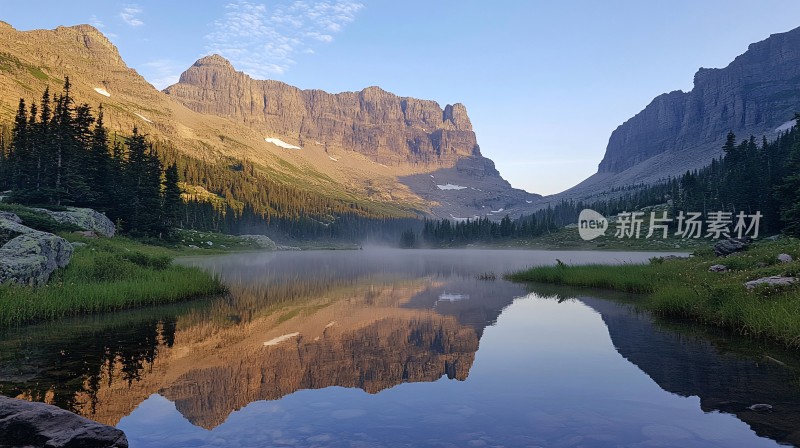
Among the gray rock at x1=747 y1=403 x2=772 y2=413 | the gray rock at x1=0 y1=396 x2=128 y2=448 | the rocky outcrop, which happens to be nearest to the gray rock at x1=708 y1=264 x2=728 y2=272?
the gray rock at x1=747 y1=403 x2=772 y2=413

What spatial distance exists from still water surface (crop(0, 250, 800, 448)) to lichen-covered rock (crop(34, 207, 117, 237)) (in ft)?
106

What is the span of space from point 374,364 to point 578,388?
6.92m

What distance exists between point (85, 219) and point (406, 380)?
178 ft

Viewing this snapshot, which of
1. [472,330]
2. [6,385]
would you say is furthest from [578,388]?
[6,385]

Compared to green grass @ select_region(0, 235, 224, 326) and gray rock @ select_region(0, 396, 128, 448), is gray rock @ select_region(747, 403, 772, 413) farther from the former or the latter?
green grass @ select_region(0, 235, 224, 326)

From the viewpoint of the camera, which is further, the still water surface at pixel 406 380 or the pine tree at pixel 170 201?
the pine tree at pixel 170 201

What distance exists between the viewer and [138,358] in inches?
662

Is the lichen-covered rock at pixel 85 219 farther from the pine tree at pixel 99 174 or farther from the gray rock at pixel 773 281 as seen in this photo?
the gray rock at pixel 773 281

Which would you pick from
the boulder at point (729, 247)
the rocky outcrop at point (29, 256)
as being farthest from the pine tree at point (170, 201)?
the boulder at point (729, 247)

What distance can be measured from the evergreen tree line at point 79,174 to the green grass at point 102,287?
32467mm

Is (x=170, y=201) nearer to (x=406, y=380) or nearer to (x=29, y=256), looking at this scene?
(x=29, y=256)

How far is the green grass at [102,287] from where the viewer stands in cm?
2245

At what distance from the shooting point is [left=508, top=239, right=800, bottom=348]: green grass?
18.8m

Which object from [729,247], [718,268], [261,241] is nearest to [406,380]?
[718,268]
